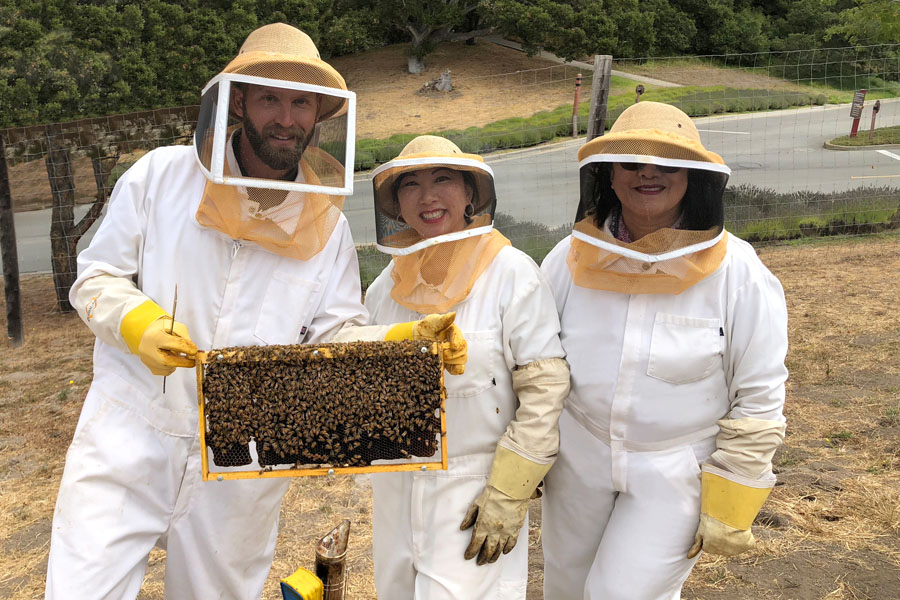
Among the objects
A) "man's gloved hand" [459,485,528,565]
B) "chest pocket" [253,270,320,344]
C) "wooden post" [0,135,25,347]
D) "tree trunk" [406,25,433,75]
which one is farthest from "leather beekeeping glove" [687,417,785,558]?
"tree trunk" [406,25,433,75]

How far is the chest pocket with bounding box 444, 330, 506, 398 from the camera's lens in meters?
2.74

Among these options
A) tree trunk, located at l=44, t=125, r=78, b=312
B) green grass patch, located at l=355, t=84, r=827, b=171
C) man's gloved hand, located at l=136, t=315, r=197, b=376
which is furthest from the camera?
green grass patch, located at l=355, t=84, r=827, b=171

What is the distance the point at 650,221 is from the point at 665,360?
51 cm

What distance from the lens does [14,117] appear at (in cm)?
855

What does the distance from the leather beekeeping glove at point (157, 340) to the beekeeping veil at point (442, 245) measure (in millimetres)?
790

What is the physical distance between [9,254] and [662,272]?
7205 millimetres

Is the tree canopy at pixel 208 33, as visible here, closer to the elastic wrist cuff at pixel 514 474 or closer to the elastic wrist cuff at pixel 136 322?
the elastic wrist cuff at pixel 136 322

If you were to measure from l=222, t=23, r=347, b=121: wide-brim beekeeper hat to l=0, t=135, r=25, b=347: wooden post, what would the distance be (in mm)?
5830

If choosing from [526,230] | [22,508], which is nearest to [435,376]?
[22,508]

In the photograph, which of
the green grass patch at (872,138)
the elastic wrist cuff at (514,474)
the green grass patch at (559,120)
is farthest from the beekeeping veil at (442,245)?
the green grass patch at (872,138)

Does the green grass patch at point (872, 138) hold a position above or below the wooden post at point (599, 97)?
below

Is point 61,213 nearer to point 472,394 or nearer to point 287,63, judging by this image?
point 287,63

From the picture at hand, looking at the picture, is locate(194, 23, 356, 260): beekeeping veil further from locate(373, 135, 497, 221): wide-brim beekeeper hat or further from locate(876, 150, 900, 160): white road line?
locate(876, 150, 900, 160): white road line

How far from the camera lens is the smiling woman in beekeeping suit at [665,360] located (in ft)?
8.75
